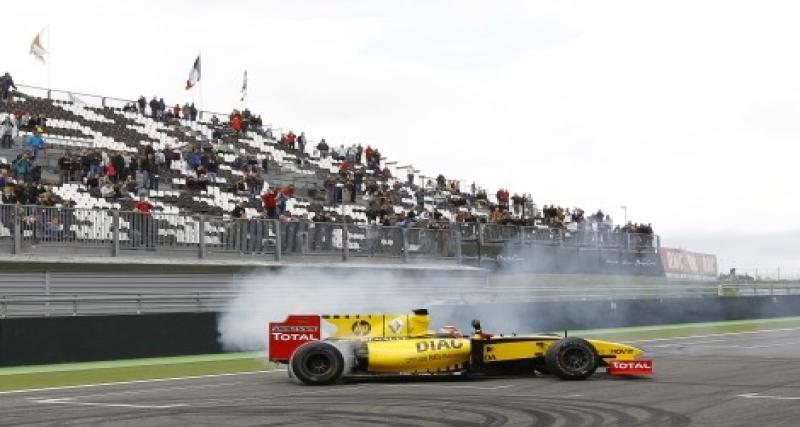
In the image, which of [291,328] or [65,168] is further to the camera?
[65,168]

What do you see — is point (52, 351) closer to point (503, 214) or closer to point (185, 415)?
point (185, 415)

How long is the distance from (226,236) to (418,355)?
44.9 ft

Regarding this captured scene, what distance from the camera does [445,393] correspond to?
1401 centimetres

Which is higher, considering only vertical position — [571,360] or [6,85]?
[6,85]

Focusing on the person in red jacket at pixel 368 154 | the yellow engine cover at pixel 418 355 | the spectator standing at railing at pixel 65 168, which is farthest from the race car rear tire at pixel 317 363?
the person in red jacket at pixel 368 154

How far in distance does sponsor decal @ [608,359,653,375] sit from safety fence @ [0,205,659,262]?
13.9m

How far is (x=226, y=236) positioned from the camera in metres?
28.7

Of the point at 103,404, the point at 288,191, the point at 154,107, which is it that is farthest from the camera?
the point at 154,107

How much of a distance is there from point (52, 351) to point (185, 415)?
10231mm

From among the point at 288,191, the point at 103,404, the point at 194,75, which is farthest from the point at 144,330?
the point at 194,75

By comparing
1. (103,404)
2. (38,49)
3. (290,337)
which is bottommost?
(103,404)

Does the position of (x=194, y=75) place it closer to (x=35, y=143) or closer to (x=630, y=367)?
(x=35, y=143)

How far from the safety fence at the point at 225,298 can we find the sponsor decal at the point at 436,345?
9186 mm

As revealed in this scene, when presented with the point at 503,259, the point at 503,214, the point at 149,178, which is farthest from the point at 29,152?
the point at 503,214
